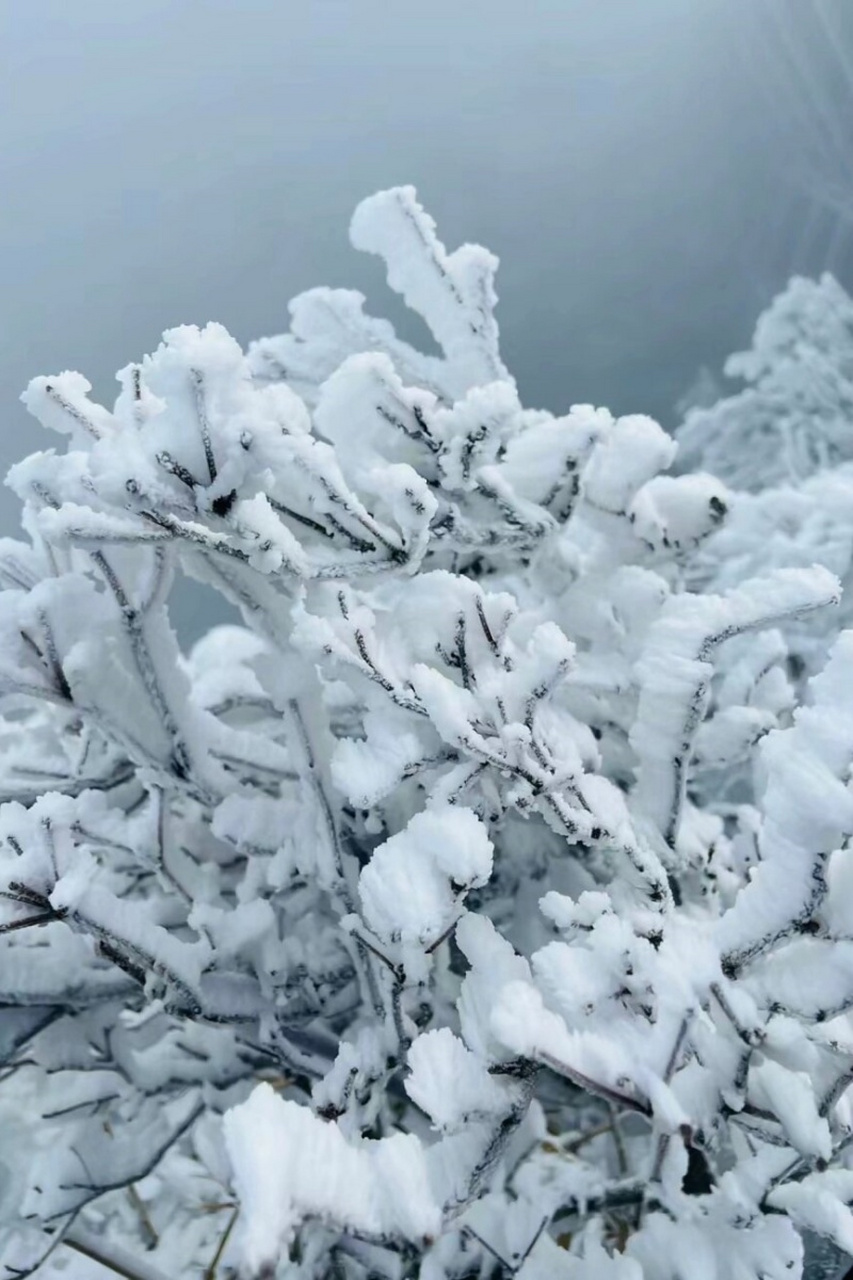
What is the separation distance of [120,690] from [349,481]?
0.92ft

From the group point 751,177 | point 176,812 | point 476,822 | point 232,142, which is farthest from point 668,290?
point 476,822

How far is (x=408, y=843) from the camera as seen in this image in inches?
25.0

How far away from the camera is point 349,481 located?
862 mm

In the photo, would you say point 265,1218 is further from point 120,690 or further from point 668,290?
point 668,290

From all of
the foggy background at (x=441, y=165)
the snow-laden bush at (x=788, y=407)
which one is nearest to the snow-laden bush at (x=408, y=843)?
the foggy background at (x=441, y=165)

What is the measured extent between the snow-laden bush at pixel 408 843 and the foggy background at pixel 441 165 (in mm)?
754

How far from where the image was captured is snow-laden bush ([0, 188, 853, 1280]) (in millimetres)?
591

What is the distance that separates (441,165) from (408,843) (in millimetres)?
1620

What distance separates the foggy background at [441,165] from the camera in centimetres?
163

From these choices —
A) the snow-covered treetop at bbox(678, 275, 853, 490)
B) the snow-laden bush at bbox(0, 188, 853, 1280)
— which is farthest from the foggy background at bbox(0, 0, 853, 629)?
the snow-laden bush at bbox(0, 188, 853, 1280)

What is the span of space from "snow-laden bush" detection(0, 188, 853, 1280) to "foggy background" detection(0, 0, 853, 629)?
75 cm

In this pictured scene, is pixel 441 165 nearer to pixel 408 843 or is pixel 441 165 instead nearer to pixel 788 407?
pixel 788 407

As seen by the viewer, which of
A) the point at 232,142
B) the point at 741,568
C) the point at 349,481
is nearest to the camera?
the point at 349,481

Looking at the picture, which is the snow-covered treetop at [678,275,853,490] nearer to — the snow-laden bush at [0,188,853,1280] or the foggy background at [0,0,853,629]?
the foggy background at [0,0,853,629]
